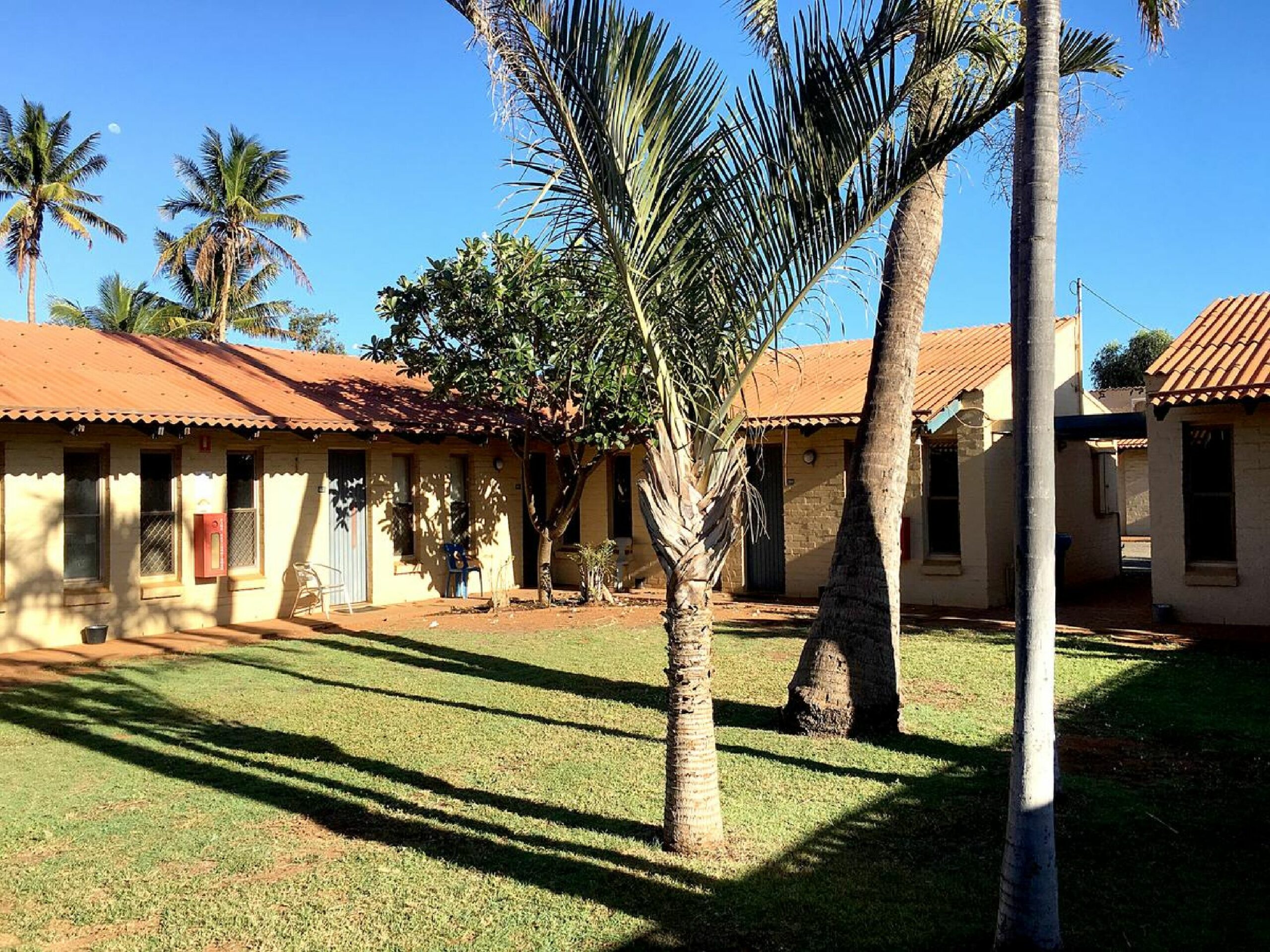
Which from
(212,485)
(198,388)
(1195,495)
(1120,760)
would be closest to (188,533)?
(212,485)

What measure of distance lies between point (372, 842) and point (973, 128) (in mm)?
5093

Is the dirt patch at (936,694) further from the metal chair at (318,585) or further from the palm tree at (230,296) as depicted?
the palm tree at (230,296)

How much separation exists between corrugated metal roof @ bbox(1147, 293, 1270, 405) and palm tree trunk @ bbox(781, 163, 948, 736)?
5712 millimetres

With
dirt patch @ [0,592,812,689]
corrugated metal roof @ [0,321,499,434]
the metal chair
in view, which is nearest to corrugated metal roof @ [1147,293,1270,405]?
dirt patch @ [0,592,812,689]

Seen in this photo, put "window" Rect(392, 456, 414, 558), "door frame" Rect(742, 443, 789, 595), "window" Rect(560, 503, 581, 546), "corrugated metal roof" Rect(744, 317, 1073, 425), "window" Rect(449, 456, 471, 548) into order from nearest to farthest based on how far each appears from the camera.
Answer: "corrugated metal roof" Rect(744, 317, 1073, 425) < "window" Rect(392, 456, 414, 558) < "door frame" Rect(742, 443, 789, 595) < "window" Rect(449, 456, 471, 548) < "window" Rect(560, 503, 581, 546)

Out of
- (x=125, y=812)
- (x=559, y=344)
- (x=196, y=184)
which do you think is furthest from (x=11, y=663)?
(x=196, y=184)

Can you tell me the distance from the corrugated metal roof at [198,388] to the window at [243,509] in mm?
958

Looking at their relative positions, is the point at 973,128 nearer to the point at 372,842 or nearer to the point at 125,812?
the point at 372,842

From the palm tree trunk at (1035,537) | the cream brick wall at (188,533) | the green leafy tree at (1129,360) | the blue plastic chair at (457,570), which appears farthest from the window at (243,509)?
the green leafy tree at (1129,360)

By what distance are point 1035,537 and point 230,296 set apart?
35511 mm

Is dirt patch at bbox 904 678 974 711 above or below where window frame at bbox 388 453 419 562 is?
below

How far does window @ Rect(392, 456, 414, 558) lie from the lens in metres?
16.4

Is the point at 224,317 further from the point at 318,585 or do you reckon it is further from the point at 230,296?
the point at 318,585

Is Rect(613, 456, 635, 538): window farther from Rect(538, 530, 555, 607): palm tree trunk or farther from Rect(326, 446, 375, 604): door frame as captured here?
Rect(326, 446, 375, 604): door frame
